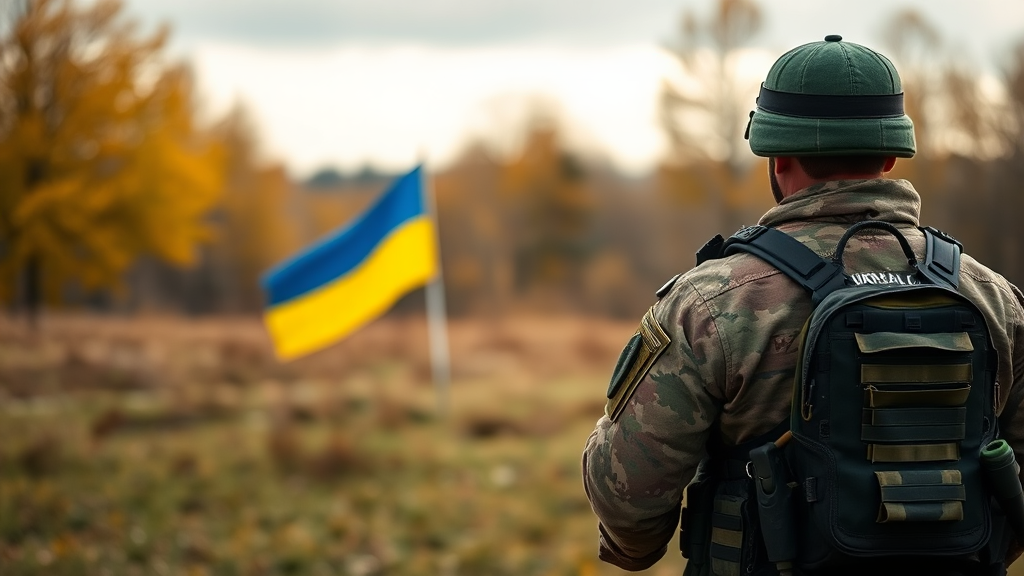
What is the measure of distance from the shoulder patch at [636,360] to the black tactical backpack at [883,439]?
0.26 meters

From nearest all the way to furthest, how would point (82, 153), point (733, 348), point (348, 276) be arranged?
point (733, 348) → point (348, 276) → point (82, 153)

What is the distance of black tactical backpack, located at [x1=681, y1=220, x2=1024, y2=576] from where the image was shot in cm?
188

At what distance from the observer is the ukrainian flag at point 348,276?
10094mm

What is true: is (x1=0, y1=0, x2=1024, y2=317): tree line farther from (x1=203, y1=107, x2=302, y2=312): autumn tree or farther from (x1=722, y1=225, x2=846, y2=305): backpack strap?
(x1=722, y1=225, x2=846, y2=305): backpack strap

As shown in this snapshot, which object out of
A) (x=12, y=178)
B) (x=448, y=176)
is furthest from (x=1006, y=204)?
(x=448, y=176)

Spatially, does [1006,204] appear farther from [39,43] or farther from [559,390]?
[39,43]

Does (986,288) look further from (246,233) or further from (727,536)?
(246,233)

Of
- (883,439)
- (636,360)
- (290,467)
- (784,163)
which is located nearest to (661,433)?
(636,360)

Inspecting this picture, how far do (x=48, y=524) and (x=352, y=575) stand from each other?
2308 mm

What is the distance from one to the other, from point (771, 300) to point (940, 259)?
386mm

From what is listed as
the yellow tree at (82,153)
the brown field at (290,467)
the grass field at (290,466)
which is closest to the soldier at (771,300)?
the brown field at (290,467)

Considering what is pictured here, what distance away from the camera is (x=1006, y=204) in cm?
812

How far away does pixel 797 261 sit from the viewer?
6.56ft

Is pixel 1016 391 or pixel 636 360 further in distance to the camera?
pixel 1016 391
